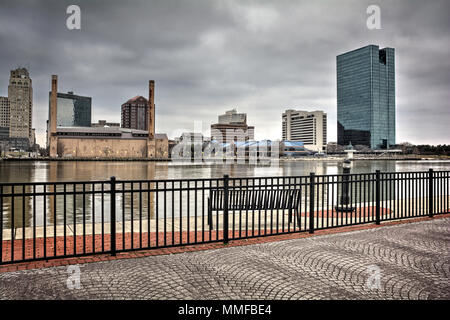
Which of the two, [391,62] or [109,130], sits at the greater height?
[391,62]

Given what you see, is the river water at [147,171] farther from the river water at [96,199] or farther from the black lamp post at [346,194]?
the black lamp post at [346,194]

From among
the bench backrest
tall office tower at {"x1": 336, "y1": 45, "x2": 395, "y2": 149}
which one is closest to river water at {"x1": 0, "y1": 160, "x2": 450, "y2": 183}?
the bench backrest

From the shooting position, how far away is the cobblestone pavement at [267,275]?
167 inches

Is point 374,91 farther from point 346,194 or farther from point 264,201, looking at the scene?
point 264,201

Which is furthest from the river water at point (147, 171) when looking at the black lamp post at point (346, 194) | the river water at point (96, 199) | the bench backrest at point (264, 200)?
the bench backrest at point (264, 200)

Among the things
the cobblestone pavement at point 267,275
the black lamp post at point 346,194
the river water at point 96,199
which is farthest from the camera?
the black lamp post at point 346,194

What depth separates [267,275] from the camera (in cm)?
491

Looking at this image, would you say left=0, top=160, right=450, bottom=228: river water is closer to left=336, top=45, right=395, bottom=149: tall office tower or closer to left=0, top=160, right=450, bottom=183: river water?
left=0, top=160, right=450, bottom=183: river water

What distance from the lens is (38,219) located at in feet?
38.8

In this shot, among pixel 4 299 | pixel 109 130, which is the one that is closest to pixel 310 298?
pixel 4 299

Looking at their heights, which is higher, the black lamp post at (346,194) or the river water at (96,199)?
the black lamp post at (346,194)

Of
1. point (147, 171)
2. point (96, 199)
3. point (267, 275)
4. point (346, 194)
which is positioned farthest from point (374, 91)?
point (267, 275)
